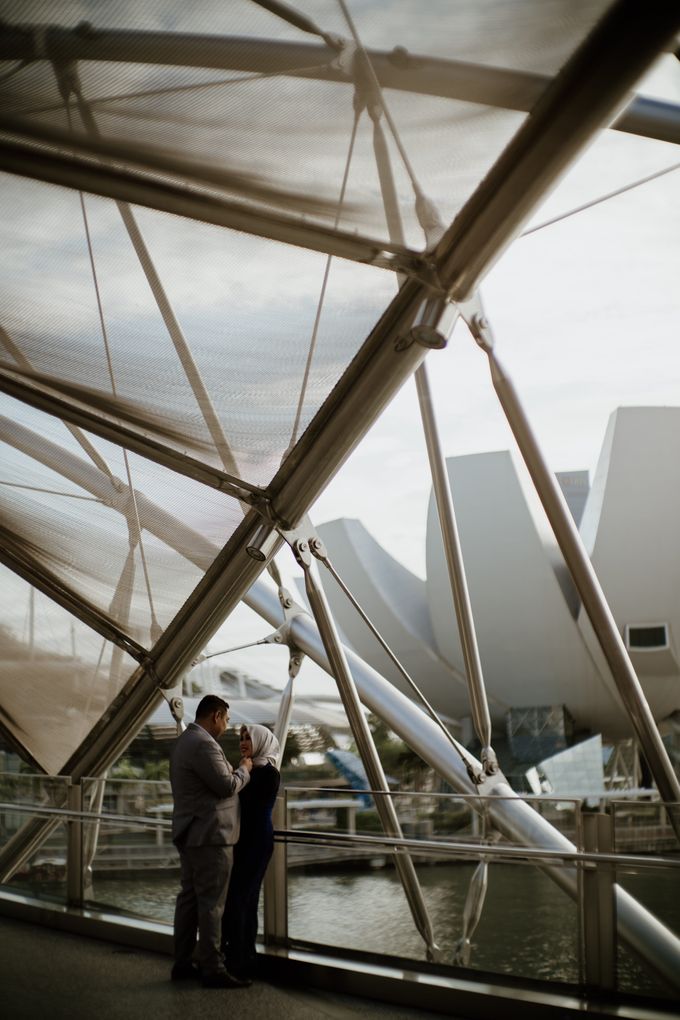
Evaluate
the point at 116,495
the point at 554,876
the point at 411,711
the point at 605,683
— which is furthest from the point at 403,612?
the point at 554,876

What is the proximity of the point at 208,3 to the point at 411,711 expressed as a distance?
28.8 ft

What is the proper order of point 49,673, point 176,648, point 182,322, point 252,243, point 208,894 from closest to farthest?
point 208,894 < point 252,243 < point 182,322 < point 176,648 < point 49,673

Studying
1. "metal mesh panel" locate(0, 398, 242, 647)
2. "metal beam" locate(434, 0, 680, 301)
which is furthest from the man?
"metal mesh panel" locate(0, 398, 242, 647)

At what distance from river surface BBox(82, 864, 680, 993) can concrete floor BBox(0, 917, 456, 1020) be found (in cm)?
42

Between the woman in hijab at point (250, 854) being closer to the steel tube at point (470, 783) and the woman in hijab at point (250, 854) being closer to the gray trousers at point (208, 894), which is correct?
the gray trousers at point (208, 894)

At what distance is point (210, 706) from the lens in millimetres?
6254

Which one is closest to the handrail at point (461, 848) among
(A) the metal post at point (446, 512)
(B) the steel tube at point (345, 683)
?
(B) the steel tube at point (345, 683)

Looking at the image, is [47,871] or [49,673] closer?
[47,871]

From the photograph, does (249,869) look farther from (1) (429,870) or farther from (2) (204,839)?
(1) (429,870)

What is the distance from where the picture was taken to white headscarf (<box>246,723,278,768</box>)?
6270mm

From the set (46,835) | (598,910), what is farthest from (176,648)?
(598,910)

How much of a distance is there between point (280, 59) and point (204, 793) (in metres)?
3.89

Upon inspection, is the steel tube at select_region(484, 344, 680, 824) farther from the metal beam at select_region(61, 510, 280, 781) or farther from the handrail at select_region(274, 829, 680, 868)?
the metal beam at select_region(61, 510, 280, 781)

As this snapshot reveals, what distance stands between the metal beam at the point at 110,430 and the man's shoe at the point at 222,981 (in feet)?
12.8
